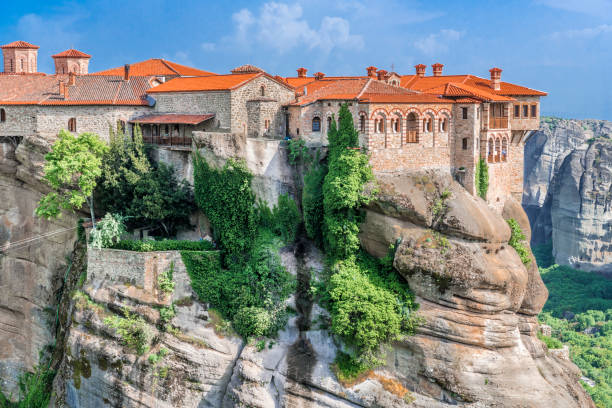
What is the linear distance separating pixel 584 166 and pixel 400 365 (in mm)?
65591

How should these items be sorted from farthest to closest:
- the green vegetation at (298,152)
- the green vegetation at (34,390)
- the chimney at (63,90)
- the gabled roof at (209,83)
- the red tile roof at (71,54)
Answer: the red tile roof at (71,54) → the chimney at (63,90) → the green vegetation at (34,390) → the gabled roof at (209,83) → the green vegetation at (298,152)

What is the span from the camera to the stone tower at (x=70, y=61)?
171 feet

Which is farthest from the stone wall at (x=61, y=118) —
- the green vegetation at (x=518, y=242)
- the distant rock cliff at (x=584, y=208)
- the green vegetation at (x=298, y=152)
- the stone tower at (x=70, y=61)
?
the distant rock cliff at (x=584, y=208)

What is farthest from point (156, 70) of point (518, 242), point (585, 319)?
point (585, 319)

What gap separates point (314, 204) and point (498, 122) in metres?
12.4

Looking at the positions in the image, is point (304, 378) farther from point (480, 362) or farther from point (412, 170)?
point (412, 170)

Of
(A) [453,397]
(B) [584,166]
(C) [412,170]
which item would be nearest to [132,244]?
(C) [412,170]

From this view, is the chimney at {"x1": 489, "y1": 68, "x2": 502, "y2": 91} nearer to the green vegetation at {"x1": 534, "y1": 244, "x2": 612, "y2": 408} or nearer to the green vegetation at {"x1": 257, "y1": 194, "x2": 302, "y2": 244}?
the green vegetation at {"x1": 257, "y1": 194, "x2": 302, "y2": 244}

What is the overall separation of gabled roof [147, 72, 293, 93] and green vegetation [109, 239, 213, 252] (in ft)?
31.0

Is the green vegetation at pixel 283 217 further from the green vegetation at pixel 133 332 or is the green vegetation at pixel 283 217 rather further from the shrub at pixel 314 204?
the green vegetation at pixel 133 332

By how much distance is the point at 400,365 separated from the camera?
34781mm

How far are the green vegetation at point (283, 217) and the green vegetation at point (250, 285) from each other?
1.45ft

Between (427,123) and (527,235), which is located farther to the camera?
(527,235)

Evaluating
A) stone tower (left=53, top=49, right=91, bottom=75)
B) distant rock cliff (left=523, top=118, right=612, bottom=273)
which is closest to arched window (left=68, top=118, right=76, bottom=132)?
stone tower (left=53, top=49, right=91, bottom=75)
